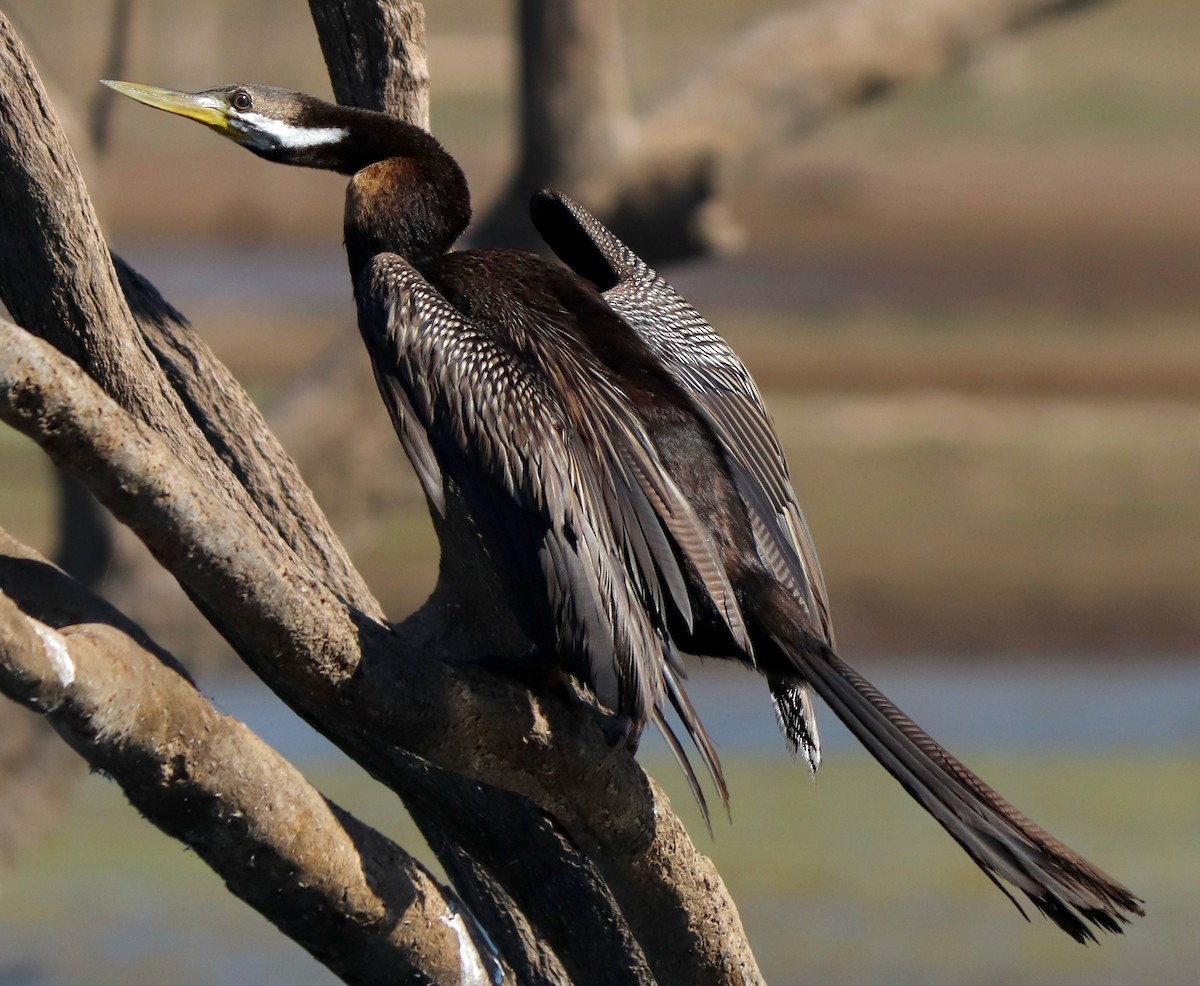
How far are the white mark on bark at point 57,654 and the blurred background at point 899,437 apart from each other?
11.5 feet

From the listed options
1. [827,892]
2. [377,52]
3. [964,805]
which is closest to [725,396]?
[377,52]

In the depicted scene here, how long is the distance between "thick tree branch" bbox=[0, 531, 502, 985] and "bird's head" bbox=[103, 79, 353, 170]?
3.38 feet

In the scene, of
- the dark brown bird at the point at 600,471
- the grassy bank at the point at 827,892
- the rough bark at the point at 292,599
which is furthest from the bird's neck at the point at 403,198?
the grassy bank at the point at 827,892

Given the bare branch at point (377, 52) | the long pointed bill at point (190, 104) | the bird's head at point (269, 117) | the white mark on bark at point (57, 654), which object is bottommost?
the white mark on bark at point (57, 654)

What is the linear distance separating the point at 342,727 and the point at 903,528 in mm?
8091

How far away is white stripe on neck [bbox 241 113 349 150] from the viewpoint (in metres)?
2.97

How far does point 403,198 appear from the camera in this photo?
9.46ft

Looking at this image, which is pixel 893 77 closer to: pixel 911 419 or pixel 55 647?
pixel 55 647

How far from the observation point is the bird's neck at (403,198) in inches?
113

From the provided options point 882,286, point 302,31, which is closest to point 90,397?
point 882,286

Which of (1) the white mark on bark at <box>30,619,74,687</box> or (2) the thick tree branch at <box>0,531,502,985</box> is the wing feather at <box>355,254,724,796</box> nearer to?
(2) the thick tree branch at <box>0,531,502,985</box>

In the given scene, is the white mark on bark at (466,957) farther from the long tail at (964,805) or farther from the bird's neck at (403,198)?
the bird's neck at (403,198)

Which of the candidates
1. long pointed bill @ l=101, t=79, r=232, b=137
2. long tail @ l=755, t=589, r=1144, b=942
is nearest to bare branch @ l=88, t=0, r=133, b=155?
long pointed bill @ l=101, t=79, r=232, b=137

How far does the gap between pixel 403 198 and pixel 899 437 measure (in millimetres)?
9186
